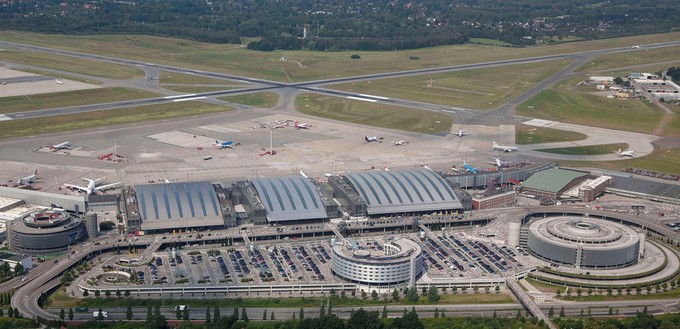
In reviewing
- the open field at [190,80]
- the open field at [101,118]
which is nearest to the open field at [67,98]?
the open field at [101,118]

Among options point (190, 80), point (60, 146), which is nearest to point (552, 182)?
point (60, 146)

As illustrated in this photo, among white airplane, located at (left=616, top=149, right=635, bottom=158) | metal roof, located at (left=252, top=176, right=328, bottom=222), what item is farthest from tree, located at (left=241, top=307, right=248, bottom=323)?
white airplane, located at (left=616, top=149, right=635, bottom=158)

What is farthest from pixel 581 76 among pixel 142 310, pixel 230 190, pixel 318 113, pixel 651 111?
pixel 142 310

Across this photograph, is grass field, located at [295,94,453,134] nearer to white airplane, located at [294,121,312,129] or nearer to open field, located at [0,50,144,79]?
white airplane, located at [294,121,312,129]

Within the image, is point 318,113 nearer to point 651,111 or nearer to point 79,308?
point 651,111

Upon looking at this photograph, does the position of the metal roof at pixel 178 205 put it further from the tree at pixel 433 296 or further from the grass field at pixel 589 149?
the grass field at pixel 589 149

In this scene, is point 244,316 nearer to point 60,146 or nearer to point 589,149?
point 60,146
